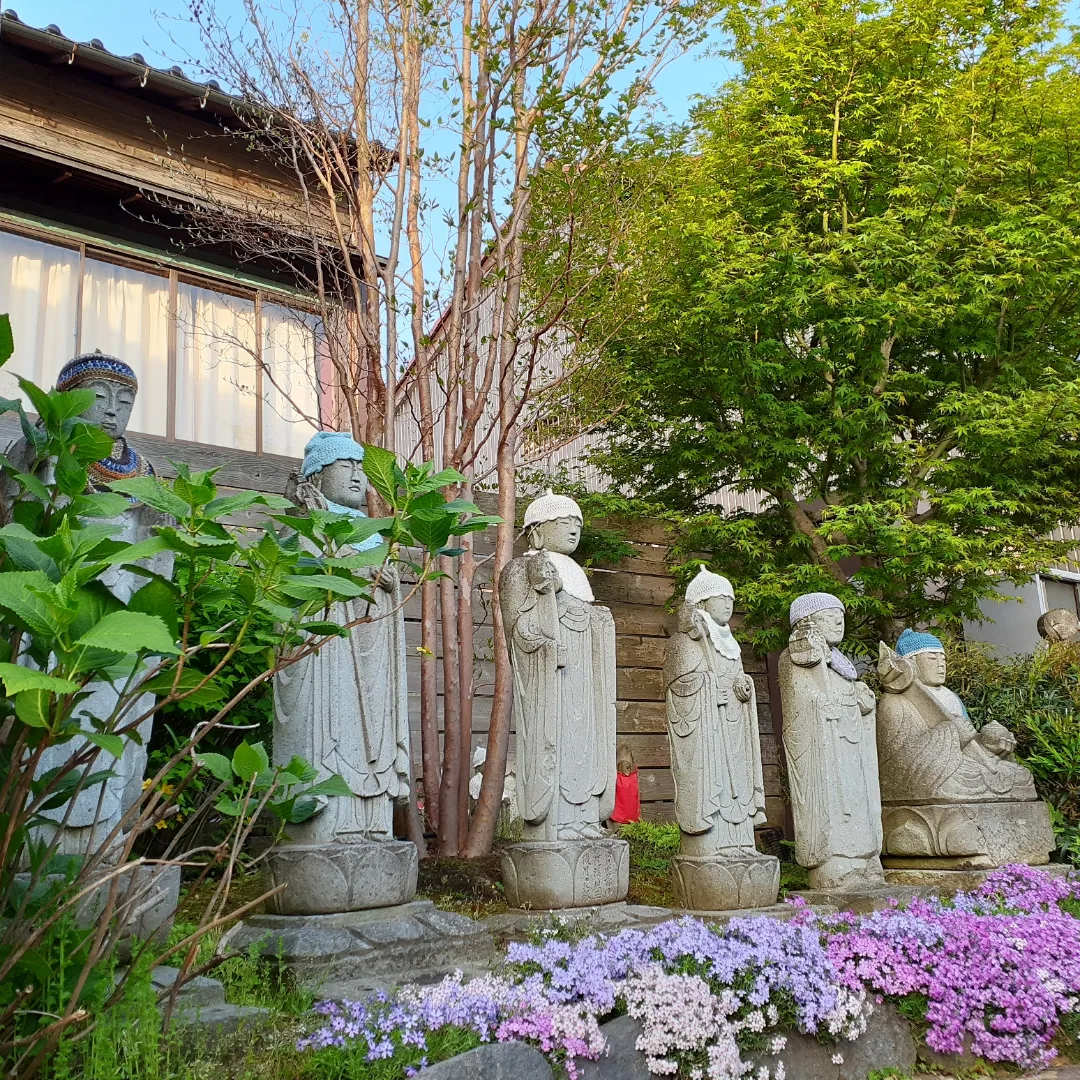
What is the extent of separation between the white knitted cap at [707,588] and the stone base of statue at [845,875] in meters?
1.92

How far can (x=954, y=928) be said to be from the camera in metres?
5.81

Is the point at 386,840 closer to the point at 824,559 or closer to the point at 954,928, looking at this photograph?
the point at 954,928

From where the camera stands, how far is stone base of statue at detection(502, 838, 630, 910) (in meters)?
5.59

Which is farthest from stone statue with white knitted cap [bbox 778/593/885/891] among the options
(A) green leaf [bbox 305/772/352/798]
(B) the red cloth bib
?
(A) green leaf [bbox 305/772/352/798]

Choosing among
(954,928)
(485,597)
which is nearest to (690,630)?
(954,928)

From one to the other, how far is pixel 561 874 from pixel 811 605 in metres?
3.07

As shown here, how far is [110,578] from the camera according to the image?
14.6 feet

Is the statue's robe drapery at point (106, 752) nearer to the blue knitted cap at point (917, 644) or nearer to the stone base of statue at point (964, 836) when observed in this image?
the stone base of statue at point (964, 836)

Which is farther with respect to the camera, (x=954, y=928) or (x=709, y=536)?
(x=709, y=536)

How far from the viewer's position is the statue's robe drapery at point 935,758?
7.70m

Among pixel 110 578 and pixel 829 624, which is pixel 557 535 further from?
pixel 110 578

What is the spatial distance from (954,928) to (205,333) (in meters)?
7.04

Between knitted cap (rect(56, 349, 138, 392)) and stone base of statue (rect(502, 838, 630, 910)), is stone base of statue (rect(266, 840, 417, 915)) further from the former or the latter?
knitted cap (rect(56, 349, 138, 392))

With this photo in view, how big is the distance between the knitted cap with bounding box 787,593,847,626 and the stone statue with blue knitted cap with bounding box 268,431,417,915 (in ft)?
11.0
